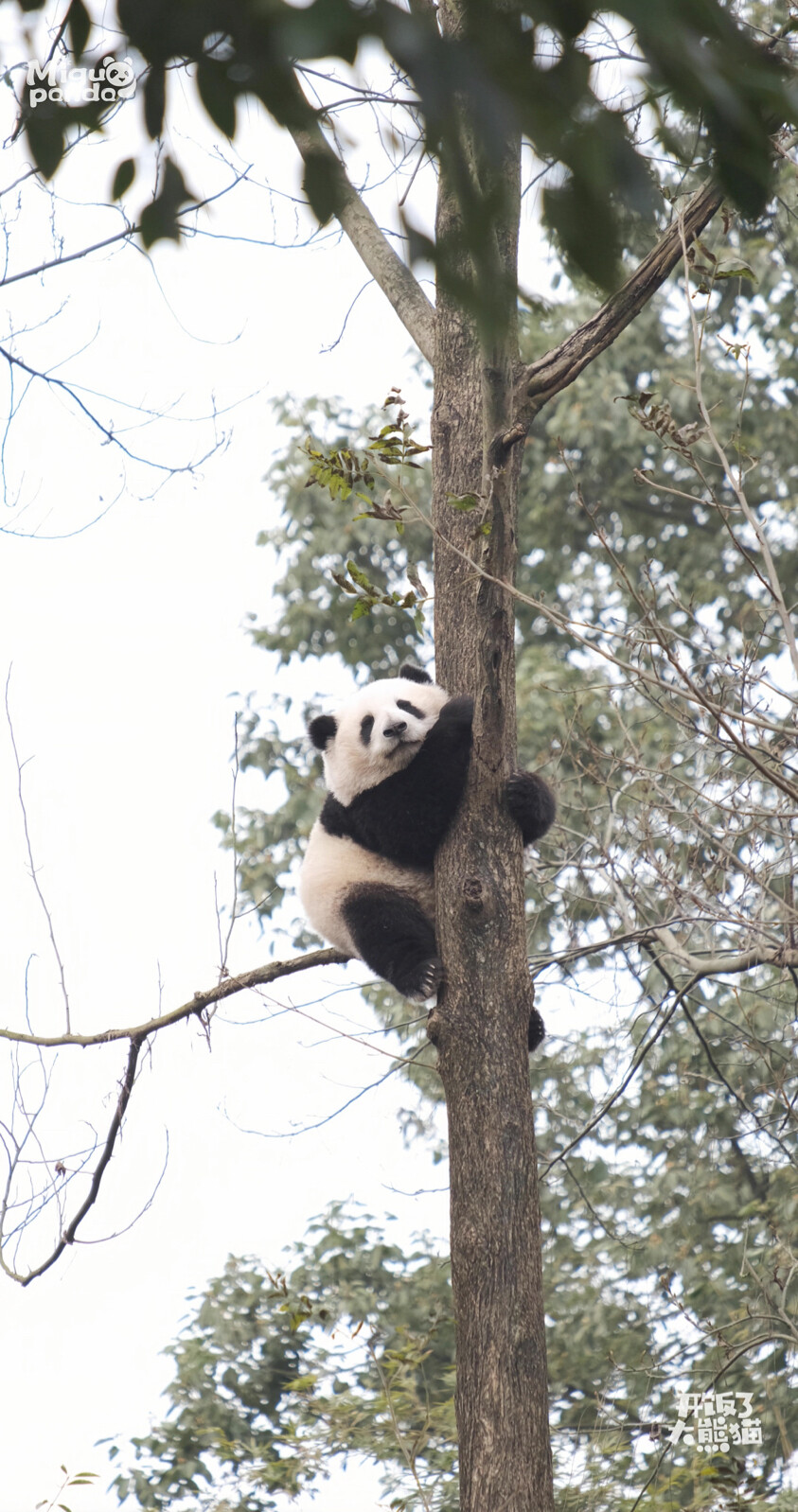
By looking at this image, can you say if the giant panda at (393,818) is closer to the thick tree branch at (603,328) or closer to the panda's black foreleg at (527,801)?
the panda's black foreleg at (527,801)

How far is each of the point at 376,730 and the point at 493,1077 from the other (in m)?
1.47

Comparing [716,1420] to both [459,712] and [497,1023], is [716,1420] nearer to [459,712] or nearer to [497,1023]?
[497,1023]

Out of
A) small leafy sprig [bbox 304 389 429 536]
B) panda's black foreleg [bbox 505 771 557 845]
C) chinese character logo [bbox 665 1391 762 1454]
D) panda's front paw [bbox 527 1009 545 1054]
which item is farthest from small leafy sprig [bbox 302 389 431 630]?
chinese character logo [bbox 665 1391 762 1454]

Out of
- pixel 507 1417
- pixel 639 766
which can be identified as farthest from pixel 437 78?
pixel 639 766

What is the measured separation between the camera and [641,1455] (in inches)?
321

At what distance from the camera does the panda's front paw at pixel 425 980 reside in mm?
3854

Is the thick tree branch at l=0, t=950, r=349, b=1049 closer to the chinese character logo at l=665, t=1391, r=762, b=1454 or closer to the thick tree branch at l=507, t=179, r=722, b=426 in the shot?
the thick tree branch at l=507, t=179, r=722, b=426

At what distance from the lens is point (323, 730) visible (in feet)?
17.5

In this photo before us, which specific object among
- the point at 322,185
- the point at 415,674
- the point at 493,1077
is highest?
the point at 415,674

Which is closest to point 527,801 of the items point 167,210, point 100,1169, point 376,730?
point 376,730

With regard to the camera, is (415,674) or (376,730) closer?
(376,730)

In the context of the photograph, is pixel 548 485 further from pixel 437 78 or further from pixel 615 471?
pixel 437 78

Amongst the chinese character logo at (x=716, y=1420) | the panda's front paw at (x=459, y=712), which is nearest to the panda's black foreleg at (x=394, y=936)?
the panda's front paw at (x=459, y=712)

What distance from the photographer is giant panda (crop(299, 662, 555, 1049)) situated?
4168mm
